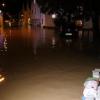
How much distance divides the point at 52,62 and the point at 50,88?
283 inches

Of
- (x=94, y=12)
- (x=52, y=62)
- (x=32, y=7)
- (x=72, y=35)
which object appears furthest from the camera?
(x=32, y=7)

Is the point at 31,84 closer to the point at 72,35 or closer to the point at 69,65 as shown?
the point at 69,65

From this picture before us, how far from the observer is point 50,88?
39.4ft

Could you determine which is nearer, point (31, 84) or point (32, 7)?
point (31, 84)

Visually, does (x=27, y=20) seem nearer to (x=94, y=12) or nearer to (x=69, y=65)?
(x=94, y=12)

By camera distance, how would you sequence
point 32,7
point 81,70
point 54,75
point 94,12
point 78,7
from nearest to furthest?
point 54,75 → point 81,70 → point 94,12 → point 78,7 → point 32,7

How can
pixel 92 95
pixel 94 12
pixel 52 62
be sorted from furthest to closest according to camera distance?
1. pixel 94 12
2. pixel 52 62
3. pixel 92 95

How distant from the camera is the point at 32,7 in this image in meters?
109

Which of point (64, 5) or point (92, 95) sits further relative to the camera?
point (64, 5)

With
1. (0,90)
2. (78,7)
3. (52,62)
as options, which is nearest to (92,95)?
(0,90)

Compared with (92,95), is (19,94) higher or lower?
lower

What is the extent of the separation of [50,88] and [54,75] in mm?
2696

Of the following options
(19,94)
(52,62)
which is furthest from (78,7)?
(19,94)

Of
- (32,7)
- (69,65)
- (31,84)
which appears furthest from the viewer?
(32,7)
